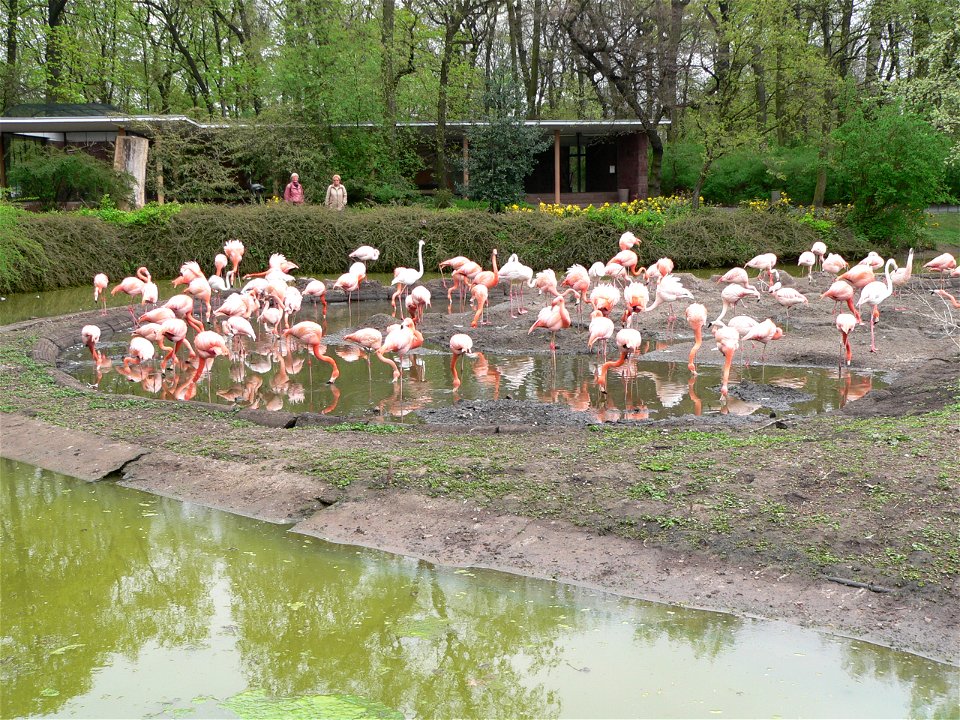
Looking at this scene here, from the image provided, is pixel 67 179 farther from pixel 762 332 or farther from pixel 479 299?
pixel 762 332

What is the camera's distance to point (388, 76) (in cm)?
2670

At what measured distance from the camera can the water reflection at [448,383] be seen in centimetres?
844

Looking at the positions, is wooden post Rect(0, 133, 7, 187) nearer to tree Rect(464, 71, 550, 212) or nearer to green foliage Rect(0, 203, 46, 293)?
green foliage Rect(0, 203, 46, 293)

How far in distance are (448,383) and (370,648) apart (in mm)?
5326

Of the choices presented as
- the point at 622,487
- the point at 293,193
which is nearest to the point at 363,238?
the point at 293,193

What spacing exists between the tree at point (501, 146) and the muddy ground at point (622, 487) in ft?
63.4

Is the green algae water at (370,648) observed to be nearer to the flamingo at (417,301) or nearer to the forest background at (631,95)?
the flamingo at (417,301)

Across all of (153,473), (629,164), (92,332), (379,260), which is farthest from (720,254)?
(153,473)

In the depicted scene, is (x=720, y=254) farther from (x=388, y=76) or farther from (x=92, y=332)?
(x=92, y=332)

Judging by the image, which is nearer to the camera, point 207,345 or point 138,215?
point 207,345

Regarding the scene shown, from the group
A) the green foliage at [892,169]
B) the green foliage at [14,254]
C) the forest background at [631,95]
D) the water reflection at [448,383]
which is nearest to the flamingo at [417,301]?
the water reflection at [448,383]

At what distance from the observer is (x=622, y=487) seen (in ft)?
18.1

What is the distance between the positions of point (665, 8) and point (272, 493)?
22.8 metres

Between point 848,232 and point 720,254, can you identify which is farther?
point 848,232
